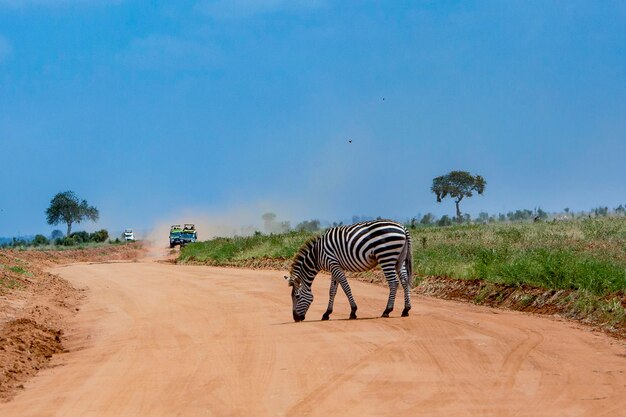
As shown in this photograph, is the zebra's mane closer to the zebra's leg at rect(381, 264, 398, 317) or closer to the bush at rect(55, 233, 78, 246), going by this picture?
the zebra's leg at rect(381, 264, 398, 317)

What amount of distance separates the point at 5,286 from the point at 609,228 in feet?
76.9

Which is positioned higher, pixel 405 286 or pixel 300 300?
pixel 405 286

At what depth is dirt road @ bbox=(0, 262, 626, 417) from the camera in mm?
9445

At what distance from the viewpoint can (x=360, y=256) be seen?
18531mm

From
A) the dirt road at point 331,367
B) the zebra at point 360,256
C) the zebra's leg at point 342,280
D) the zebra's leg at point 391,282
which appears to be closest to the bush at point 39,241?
the dirt road at point 331,367

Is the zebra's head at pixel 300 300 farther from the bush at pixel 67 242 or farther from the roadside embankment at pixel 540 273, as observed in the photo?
the bush at pixel 67 242

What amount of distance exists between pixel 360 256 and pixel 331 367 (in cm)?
691

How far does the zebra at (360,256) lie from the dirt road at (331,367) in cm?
52

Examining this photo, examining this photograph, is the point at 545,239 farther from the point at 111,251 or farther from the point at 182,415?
the point at 111,251

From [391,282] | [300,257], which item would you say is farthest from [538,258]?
[300,257]

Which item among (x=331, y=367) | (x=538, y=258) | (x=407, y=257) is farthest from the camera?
(x=538, y=258)

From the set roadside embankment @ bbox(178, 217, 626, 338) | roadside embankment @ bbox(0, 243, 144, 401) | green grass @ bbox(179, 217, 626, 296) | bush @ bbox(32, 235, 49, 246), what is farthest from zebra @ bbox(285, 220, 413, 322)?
bush @ bbox(32, 235, 49, 246)

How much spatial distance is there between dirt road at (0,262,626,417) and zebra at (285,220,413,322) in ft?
1.72

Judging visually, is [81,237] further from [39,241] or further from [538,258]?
[538,258]
